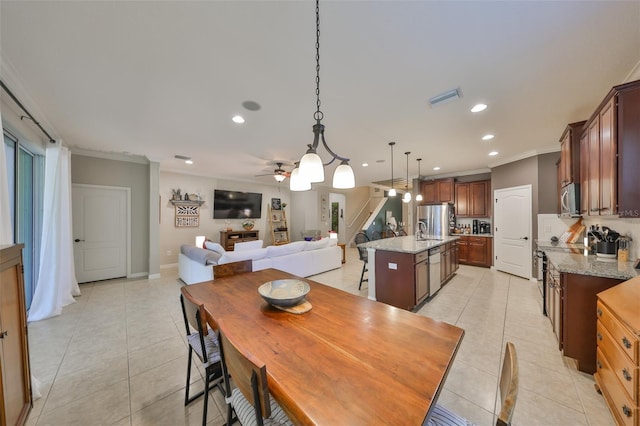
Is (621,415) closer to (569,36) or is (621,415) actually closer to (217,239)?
(569,36)

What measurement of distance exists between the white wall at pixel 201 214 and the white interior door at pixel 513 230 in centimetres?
654

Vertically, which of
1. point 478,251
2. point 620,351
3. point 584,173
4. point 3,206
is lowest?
point 478,251

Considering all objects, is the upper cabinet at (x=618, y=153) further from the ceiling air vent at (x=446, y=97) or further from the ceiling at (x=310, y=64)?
the ceiling air vent at (x=446, y=97)

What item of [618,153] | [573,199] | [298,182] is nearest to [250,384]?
[298,182]

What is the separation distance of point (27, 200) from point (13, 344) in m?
2.97

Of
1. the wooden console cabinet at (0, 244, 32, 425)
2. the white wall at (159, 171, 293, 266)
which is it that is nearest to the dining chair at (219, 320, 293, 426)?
the wooden console cabinet at (0, 244, 32, 425)

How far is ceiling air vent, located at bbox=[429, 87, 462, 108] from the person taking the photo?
222 cm

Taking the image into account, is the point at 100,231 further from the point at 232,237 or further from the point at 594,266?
the point at 594,266

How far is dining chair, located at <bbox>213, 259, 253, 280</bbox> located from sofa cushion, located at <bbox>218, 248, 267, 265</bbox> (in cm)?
128

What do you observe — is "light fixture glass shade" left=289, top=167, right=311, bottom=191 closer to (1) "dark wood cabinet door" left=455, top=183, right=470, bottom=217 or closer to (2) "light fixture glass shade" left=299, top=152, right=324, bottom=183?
(2) "light fixture glass shade" left=299, top=152, right=324, bottom=183

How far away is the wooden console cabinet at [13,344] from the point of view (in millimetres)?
1304

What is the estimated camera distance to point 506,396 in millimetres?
771

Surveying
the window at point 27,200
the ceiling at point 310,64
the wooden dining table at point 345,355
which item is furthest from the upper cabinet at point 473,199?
the window at point 27,200

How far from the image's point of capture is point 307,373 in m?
0.90
